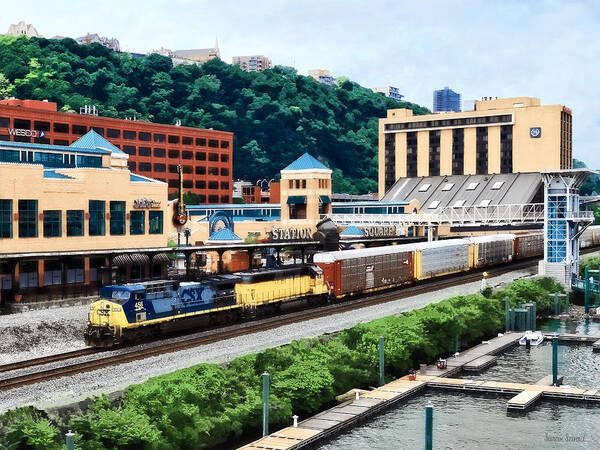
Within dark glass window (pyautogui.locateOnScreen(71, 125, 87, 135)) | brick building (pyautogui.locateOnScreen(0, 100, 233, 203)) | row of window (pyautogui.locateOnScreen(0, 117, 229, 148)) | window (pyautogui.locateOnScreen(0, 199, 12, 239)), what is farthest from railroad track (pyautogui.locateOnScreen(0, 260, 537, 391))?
dark glass window (pyautogui.locateOnScreen(71, 125, 87, 135))

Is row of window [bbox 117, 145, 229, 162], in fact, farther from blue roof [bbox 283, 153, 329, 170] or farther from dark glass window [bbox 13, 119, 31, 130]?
blue roof [bbox 283, 153, 329, 170]

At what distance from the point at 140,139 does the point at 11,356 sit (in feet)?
337

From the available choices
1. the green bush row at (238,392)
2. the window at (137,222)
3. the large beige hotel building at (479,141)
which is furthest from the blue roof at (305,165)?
the green bush row at (238,392)

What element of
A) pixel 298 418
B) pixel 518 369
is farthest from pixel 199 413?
pixel 518 369

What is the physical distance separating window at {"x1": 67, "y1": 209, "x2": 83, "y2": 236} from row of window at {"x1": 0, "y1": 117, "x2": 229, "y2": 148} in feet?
202

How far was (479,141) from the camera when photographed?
173 metres

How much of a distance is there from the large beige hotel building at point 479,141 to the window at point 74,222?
121 m

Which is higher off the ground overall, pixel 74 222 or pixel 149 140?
pixel 149 140

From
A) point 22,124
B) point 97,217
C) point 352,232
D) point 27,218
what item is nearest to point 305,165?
point 352,232

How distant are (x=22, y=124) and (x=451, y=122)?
3819 inches

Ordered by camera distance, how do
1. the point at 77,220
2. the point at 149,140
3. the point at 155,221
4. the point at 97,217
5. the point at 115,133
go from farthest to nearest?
the point at 149,140
the point at 115,133
the point at 155,221
the point at 97,217
the point at 77,220

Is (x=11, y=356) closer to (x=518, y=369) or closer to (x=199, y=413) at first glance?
(x=199, y=413)

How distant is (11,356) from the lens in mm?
42125

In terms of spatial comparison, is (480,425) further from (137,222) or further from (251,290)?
(137,222)
